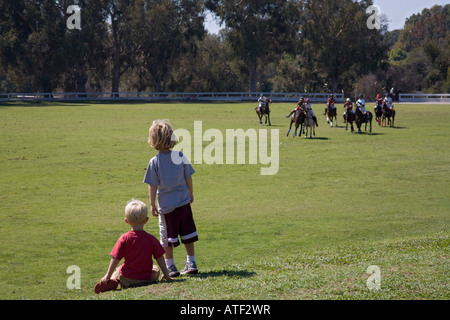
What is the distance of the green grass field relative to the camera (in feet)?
22.4

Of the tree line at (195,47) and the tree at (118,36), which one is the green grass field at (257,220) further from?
the tree at (118,36)

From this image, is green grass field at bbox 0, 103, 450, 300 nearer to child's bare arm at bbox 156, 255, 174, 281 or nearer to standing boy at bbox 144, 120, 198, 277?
child's bare arm at bbox 156, 255, 174, 281

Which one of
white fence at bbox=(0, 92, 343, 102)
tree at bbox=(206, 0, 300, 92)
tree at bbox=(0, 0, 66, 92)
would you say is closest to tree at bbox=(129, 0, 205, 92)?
tree at bbox=(206, 0, 300, 92)

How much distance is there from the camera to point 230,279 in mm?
7195

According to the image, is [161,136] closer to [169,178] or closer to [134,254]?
[169,178]

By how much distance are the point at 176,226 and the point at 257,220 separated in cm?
525

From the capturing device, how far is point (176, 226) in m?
7.48

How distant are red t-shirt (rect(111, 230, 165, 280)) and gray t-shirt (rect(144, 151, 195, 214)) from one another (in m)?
0.56

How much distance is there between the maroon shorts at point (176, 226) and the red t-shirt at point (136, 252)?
17.5 inches

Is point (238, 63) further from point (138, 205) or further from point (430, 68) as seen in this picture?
point (138, 205)

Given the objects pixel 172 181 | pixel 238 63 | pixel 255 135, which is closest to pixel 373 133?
pixel 255 135

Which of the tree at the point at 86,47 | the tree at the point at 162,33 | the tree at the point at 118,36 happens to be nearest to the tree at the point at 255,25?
the tree at the point at 162,33

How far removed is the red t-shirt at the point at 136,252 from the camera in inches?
273

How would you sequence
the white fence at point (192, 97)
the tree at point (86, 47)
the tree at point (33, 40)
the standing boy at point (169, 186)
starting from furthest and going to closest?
the tree at point (86, 47), the white fence at point (192, 97), the tree at point (33, 40), the standing boy at point (169, 186)
